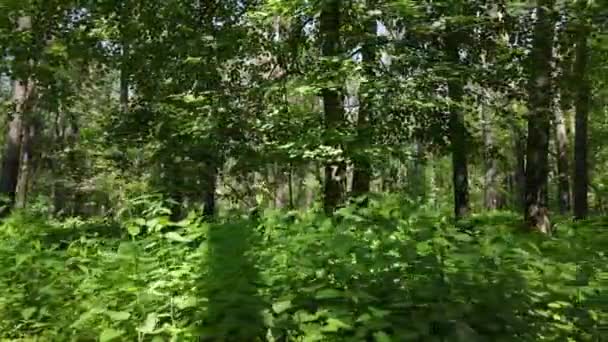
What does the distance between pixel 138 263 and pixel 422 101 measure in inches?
212

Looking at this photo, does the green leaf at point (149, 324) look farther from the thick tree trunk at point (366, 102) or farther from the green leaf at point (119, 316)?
the thick tree trunk at point (366, 102)

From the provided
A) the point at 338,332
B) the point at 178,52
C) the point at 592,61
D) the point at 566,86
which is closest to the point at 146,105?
the point at 178,52

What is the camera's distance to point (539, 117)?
10.8 meters

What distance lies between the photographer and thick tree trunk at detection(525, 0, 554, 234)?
390 inches

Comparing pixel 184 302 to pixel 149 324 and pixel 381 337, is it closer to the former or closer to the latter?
pixel 149 324

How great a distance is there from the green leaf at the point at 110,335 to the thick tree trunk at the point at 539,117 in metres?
7.31

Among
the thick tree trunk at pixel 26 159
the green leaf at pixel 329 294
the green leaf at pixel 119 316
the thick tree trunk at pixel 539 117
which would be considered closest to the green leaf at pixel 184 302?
the green leaf at pixel 119 316

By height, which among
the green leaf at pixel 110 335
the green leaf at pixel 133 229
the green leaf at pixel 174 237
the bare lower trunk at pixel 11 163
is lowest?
the green leaf at pixel 110 335

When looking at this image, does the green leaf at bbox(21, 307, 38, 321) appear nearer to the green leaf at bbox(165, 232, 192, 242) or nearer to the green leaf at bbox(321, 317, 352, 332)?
the green leaf at bbox(165, 232, 192, 242)

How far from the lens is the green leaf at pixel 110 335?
→ 15.3 ft

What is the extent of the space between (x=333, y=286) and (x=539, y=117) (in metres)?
7.66

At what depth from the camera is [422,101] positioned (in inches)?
357

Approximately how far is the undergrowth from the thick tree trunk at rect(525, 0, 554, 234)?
17.4 ft

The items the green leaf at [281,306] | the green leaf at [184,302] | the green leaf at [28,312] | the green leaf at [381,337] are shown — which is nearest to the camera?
the green leaf at [381,337]
